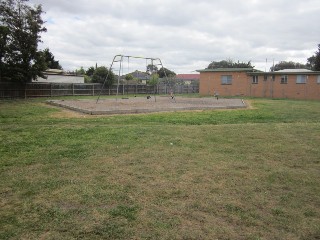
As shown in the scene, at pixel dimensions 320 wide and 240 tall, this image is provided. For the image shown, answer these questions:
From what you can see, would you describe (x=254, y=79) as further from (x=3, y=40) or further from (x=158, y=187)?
(x=158, y=187)

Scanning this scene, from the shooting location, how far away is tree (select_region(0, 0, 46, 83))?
86.0 ft

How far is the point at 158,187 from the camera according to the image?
4.70 metres

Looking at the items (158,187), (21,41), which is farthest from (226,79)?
(158,187)

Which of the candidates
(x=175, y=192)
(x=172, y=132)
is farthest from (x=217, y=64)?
(x=175, y=192)

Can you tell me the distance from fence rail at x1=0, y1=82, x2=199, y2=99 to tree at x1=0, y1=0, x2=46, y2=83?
1.11m

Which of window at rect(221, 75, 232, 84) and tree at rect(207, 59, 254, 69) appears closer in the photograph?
window at rect(221, 75, 232, 84)

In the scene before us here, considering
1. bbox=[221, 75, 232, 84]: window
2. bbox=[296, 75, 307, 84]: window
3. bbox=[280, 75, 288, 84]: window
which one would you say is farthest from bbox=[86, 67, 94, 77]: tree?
bbox=[296, 75, 307, 84]: window

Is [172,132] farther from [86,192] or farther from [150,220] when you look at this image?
[150,220]

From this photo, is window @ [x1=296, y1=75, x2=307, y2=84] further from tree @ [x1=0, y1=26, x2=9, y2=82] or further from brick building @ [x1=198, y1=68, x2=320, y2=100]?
tree @ [x1=0, y1=26, x2=9, y2=82]

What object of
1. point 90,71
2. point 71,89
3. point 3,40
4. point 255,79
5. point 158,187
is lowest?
point 158,187

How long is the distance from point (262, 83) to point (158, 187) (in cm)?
3262

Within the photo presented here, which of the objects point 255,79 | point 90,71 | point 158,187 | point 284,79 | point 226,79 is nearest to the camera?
point 158,187

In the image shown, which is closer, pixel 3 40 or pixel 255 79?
pixel 3 40

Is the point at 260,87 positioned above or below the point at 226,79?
below
